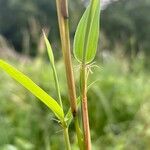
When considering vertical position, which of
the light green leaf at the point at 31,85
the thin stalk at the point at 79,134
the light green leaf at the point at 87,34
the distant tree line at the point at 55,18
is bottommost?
the distant tree line at the point at 55,18

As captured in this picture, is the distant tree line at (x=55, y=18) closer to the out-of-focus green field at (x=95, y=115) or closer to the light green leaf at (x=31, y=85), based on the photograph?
the out-of-focus green field at (x=95, y=115)

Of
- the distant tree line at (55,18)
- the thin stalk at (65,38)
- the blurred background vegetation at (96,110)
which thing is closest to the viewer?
the thin stalk at (65,38)

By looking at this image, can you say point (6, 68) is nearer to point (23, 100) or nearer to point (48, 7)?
point (23, 100)

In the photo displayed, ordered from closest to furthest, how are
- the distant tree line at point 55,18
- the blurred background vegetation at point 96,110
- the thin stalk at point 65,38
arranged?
the thin stalk at point 65,38
the blurred background vegetation at point 96,110
the distant tree line at point 55,18

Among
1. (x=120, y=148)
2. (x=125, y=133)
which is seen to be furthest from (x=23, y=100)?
(x=120, y=148)

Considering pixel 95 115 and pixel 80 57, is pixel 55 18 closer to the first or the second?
pixel 95 115

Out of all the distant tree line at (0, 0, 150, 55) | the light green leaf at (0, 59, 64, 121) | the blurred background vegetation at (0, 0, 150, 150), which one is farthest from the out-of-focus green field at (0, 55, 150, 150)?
the distant tree line at (0, 0, 150, 55)

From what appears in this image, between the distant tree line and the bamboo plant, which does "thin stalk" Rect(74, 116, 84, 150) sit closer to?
the bamboo plant

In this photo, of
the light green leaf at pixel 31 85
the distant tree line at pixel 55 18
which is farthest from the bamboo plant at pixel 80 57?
the distant tree line at pixel 55 18
